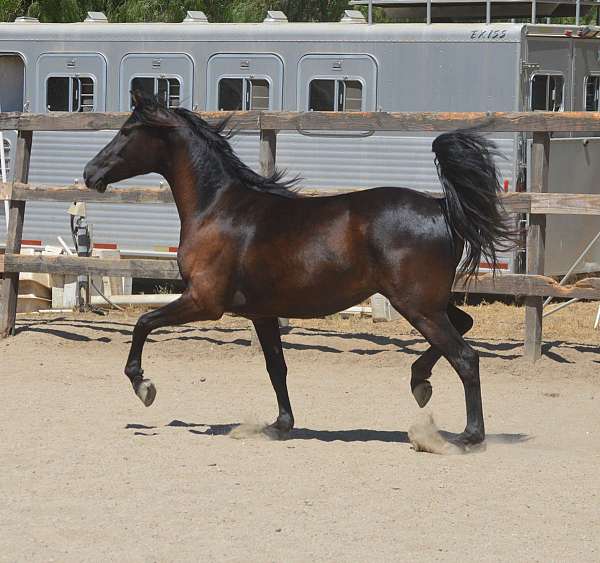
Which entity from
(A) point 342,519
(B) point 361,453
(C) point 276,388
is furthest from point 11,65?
(A) point 342,519

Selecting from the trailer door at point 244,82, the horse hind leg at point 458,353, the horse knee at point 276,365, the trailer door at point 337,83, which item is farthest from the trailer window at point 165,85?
the horse hind leg at point 458,353

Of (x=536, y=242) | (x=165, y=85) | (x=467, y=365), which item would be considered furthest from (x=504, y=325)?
(x=467, y=365)

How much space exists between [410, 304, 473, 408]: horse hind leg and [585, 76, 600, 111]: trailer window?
6.70m

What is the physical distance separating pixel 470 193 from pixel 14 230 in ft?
18.5

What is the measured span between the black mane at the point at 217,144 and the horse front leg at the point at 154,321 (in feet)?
2.79

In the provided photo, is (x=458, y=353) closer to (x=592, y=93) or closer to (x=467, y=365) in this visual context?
(x=467, y=365)

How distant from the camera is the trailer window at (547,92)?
484 inches

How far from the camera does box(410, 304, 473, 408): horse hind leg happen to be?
7051 mm

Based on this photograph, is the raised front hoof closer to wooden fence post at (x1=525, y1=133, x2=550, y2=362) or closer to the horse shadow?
the horse shadow

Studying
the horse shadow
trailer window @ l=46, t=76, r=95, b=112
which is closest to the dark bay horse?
the horse shadow

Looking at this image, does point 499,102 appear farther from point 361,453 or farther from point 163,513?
point 163,513

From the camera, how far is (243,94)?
42.6 ft

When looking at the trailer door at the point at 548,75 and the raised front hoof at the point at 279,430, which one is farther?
the trailer door at the point at 548,75

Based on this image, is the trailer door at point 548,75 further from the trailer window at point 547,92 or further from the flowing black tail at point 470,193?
the flowing black tail at point 470,193
